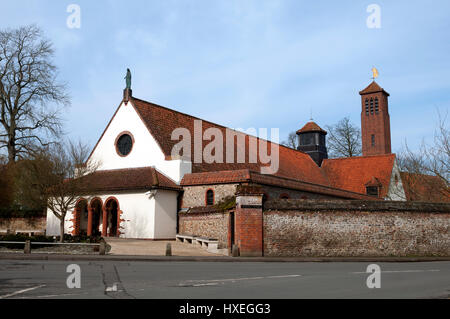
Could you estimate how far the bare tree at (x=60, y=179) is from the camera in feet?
87.5

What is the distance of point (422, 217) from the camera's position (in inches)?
914

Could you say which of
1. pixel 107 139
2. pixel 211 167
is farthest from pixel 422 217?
pixel 107 139

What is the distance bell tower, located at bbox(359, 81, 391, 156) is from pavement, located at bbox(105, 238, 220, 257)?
150 ft

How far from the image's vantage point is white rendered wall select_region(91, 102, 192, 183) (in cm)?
3206

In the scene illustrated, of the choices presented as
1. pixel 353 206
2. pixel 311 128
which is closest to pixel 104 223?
pixel 353 206

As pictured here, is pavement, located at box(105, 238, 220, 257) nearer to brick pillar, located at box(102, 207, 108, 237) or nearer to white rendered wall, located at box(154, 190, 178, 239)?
white rendered wall, located at box(154, 190, 178, 239)

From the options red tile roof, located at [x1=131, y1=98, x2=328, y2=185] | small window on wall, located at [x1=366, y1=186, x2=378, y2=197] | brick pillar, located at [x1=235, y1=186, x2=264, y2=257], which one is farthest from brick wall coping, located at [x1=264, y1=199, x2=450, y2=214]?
small window on wall, located at [x1=366, y1=186, x2=378, y2=197]

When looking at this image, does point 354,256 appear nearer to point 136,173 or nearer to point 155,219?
point 155,219

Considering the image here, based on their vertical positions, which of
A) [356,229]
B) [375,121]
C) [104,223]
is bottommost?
[356,229]

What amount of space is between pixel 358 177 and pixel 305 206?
2988 centimetres

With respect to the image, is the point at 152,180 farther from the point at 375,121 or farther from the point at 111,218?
the point at 375,121

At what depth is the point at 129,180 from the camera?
103 feet

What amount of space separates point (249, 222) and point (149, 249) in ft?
21.5

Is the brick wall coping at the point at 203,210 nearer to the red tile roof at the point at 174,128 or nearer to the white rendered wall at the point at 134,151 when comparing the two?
the white rendered wall at the point at 134,151
